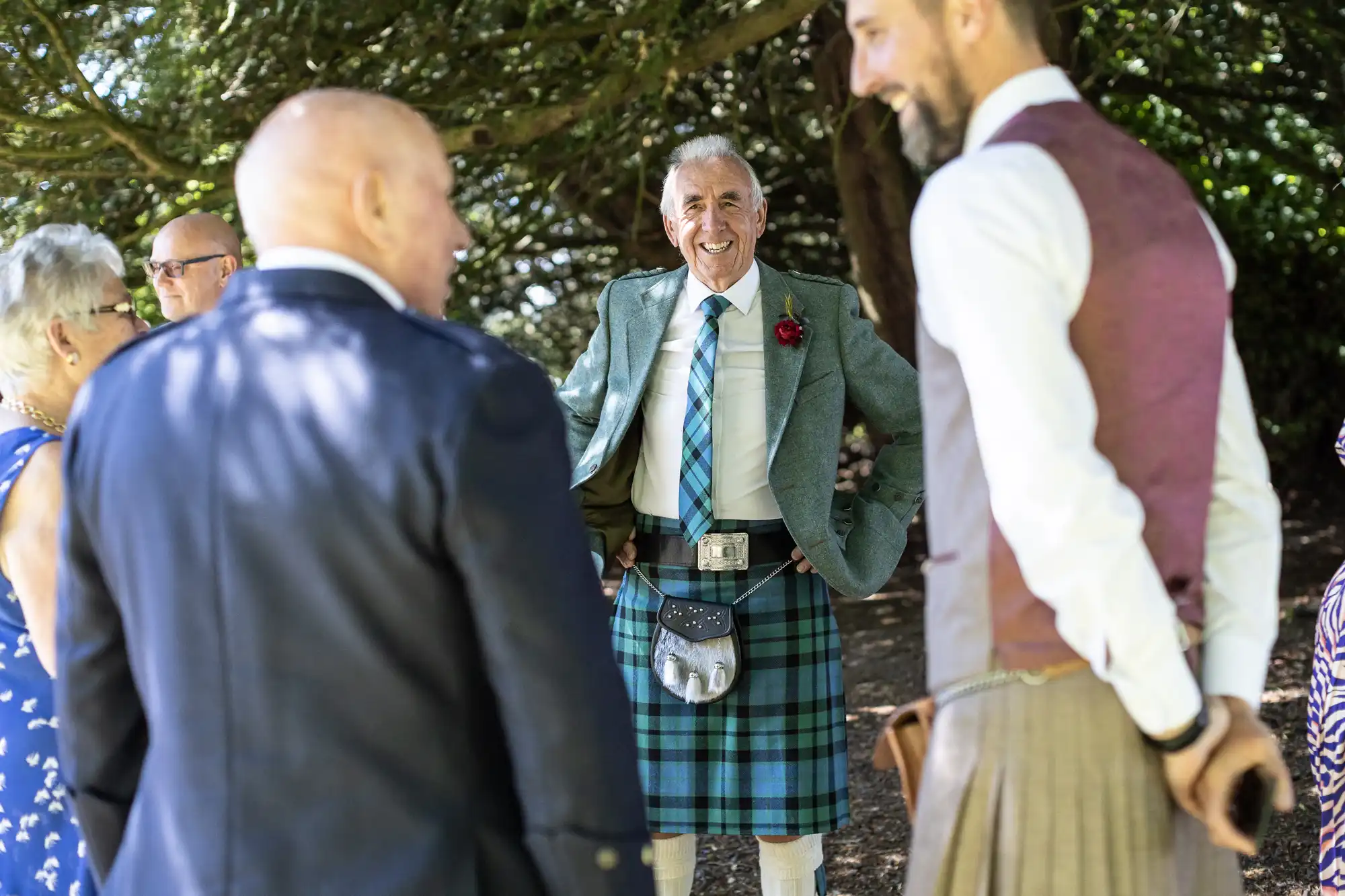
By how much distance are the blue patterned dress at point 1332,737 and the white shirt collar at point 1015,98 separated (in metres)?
1.67

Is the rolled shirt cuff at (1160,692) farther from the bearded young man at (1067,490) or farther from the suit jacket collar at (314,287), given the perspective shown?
the suit jacket collar at (314,287)

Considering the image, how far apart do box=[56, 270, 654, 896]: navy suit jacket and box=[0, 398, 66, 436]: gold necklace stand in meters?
0.94

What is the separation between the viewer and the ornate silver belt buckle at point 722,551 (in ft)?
11.1

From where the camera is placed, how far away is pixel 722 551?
3.38 m

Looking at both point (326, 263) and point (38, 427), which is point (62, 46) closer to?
point (38, 427)

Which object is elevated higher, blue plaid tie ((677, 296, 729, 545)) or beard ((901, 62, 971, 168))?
beard ((901, 62, 971, 168))

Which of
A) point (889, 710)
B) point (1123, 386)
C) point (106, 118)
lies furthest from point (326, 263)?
point (889, 710)

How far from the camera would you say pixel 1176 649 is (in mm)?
1550

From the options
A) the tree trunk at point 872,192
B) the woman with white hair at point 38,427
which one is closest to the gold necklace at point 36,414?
the woman with white hair at point 38,427

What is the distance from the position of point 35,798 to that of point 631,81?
3.49 metres

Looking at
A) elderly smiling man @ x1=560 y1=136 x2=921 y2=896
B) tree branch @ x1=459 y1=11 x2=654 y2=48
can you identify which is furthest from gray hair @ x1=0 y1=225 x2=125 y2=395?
tree branch @ x1=459 y1=11 x2=654 y2=48

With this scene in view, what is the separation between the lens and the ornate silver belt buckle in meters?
3.37

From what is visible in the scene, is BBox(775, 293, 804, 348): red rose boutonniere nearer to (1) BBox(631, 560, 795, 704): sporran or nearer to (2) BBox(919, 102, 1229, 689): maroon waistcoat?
(1) BBox(631, 560, 795, 704): sporran

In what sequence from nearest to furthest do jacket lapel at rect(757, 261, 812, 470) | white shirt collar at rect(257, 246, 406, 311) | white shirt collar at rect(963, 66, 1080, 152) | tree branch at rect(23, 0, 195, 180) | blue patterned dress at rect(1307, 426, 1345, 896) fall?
white shirt collar at rect(257, 246, 406, 311), white shirt collar at rect(963, 66, 1080, 152), blue patterned dress at rect(1307, 426, 1345, 896), jacket lapel at rect(757, 261, 812, 470), tree branch at rect(23, 0, 195, 180)
